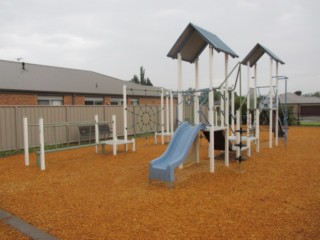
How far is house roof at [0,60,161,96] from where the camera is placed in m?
14.4

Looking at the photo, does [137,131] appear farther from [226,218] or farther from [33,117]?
[226,218]

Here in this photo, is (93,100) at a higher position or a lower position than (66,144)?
higher

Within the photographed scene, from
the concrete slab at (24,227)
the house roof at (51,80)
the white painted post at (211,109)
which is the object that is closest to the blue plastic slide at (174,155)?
the white painted post at (211,109)

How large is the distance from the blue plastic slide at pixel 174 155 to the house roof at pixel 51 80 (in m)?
6.31

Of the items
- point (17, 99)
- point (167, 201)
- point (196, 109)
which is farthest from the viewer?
point (17, 99)

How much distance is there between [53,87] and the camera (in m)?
15.6

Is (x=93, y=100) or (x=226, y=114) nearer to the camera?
(x=226, y=114)

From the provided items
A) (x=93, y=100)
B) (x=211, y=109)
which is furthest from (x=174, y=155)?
(x=93, y=100)

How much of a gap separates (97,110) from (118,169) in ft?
21.5

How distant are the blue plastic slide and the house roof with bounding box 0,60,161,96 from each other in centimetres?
631

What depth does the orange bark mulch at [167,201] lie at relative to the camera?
3338mm

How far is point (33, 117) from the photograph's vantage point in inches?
412

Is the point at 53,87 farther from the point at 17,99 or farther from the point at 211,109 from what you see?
the point at 211,109

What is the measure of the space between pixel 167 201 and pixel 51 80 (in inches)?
564
